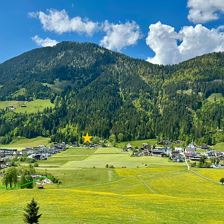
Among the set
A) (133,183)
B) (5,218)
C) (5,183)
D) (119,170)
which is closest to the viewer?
(5,218)

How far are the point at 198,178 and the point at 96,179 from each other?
→ 42151 millimetres

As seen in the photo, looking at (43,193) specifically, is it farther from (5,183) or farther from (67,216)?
(5,183)

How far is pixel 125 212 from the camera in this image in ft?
200

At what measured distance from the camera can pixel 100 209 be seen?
62.9 metres

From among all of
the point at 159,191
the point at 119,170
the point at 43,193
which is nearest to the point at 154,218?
the point at 43,193

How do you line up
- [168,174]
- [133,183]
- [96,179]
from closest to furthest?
[133,183] → [96,179] → [168,174]

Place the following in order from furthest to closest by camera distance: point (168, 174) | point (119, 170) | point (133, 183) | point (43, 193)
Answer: point (119, 170) < point (168, 174) < point (133, 183) < point (43, 193)

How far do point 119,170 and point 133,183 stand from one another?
3915 cm

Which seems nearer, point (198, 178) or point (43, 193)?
point (43, 193)

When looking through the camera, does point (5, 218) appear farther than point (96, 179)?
No

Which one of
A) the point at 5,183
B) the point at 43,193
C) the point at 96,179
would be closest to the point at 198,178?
the point at 96,179

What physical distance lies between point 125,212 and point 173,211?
7.66 meters

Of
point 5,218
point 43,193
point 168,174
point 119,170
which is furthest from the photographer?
point 119,170

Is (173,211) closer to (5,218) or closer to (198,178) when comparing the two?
(5,218)
